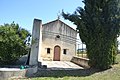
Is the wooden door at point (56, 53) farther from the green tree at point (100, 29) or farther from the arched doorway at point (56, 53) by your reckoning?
the green tree at point (100, 29)

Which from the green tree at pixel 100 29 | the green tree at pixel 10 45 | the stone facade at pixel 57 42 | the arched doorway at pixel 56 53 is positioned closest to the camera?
the green tree at pixel 100 29

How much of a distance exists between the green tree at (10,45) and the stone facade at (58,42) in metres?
10.9

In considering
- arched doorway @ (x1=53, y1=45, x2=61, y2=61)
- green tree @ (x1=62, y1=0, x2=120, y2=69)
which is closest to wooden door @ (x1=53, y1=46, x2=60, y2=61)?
arched doorway @ (x1=53, y1=45, x2=61, y2=61)

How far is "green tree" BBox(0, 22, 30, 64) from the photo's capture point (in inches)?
802

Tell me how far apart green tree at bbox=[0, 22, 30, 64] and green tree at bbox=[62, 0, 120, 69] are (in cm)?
599

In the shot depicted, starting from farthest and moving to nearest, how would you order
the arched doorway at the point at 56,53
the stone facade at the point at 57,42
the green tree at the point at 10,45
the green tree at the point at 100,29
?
1. the arched doorway at the point at 56,53
2. the stone facade at the point at 57,42
3. the green tree at the point at 10,45
4. the green tree at the point at 100,29

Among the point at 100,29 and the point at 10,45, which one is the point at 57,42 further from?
the point at 100,29

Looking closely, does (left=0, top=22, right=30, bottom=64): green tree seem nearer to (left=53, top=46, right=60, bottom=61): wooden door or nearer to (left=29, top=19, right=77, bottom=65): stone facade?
(left=29, top=19, right=77, bottom=65): stone facade

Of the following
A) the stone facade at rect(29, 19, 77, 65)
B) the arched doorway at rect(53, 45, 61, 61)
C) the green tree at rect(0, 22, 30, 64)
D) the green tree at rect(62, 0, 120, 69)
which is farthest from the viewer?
the arched doorway at rect(53, 45, 61, 61)

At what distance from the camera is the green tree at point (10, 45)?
802 inches

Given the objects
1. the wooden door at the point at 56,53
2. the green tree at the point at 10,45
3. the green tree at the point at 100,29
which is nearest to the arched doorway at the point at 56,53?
the wooden door at the point at 56,53

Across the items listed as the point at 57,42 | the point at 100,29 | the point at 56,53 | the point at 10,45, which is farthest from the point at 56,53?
the point at 100,29

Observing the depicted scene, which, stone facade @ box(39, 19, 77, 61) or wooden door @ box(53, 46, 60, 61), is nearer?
stone facade @ box(39, 19, 77, 61)

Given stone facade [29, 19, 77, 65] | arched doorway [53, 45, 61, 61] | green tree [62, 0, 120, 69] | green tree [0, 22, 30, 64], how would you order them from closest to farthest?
1. green tree [62, 0, 120, 69]
2. green tree [0, 22, 30, 64]
3. stone facade [29, 19, 77, 65]
4. arched doorway [53, 45, 61, 61]
